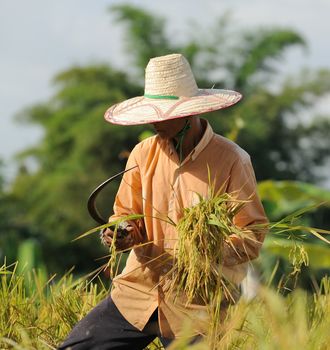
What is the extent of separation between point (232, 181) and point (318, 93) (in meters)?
20.3

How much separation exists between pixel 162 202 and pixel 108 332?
1.50 feet

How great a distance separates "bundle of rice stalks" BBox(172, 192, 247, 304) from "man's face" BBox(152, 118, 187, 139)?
318 millimetres

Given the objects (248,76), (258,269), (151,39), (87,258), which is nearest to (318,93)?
(248,76)

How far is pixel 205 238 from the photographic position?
3.42 meters

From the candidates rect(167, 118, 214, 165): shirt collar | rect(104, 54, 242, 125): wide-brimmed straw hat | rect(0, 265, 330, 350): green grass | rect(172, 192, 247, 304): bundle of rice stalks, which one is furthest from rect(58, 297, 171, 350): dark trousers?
rect(104, 54, 242, 125): wide-brimmed straw hat

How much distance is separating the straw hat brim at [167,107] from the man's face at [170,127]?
4cm

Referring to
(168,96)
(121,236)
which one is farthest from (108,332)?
(168,96)

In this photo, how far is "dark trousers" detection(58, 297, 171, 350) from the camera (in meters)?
3.73

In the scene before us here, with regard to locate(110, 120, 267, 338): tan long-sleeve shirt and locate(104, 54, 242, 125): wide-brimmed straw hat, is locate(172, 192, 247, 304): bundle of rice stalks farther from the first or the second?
locate(104, 54, 242, 125): wide-brimmed straw hat

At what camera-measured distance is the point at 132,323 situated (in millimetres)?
→ 3783

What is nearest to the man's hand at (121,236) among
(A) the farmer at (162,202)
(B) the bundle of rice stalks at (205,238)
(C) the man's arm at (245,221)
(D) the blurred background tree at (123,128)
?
(A) the farmer at (162,202)

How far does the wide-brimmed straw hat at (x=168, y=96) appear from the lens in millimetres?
3801

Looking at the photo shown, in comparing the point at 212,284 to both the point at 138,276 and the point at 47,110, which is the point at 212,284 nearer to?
the point at 138,276

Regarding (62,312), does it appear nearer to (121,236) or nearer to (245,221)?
(121,236)
